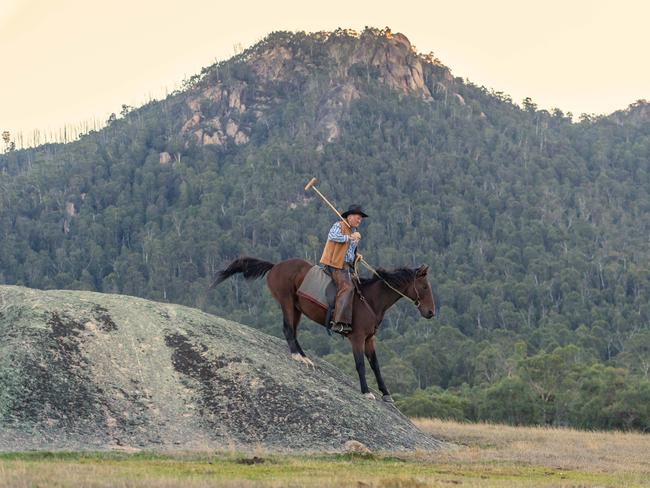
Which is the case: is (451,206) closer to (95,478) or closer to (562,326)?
(562,326)

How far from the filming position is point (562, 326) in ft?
385

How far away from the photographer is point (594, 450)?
24.5 metres

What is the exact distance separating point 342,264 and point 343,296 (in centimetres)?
73

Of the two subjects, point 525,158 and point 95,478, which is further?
point 525,158

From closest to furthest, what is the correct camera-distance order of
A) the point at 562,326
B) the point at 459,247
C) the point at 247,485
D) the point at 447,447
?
1. the point at 247,485
2. the point at 447,447
3. the point at 562,326
4. the point at 459,247

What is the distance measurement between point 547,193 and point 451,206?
17.0 metres

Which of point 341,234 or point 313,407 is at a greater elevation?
point 341,234

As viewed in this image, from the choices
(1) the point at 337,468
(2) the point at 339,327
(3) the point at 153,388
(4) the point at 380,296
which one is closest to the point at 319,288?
(2) the point at 339,327

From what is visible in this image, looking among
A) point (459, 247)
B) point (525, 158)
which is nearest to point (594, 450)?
point (459, 247)

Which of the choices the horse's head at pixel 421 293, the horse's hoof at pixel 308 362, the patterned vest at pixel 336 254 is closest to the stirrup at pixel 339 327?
the patterned vest at pixel 336 254

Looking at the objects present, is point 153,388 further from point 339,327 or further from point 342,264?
point 342,264

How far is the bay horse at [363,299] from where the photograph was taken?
925 inches

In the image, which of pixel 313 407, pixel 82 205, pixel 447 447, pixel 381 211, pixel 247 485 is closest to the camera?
pixel 247 485

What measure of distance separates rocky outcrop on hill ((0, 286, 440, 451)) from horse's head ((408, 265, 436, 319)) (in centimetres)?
240
